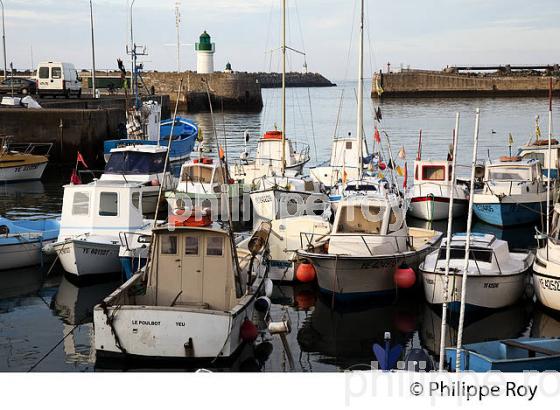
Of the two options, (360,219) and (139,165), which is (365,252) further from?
(139,165)

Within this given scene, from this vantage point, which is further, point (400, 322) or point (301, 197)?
point (301, 197)

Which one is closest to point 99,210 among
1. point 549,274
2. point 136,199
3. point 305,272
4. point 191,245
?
point 136,199

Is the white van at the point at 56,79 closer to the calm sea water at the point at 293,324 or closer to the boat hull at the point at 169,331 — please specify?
the calm sea water at the point at 293,324

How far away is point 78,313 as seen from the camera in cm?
1326

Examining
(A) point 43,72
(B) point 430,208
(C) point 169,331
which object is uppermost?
(A) point 43,72

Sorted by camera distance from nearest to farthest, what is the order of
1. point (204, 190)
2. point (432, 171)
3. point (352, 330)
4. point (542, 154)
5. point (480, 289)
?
point (352, 330)
point (480, 289)
point (204, 190)
point (432, 171)
point (542, 154)

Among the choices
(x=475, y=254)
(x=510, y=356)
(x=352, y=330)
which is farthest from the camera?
(x=475, y=254)

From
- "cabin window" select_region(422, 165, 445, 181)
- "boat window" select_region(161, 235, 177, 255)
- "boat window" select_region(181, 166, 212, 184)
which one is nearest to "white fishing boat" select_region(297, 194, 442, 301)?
"boat window" select_region(161, 235, 177, 255)

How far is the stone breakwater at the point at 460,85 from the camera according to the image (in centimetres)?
9112

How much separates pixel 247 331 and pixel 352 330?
7.34ft

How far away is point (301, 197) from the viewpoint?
1938 centimetres

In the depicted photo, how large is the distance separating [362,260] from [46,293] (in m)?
5.53
